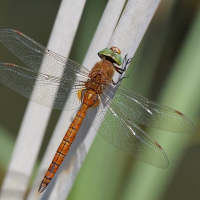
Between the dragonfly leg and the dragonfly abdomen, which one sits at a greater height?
the dragonfly leg

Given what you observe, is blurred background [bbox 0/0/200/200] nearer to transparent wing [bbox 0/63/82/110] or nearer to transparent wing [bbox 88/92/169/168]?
transparent wing [bbox 88/92/169/168]

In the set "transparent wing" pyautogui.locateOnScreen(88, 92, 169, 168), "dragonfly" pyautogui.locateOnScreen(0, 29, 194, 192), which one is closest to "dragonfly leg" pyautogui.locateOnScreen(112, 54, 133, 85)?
"dragonfly" pyautogui.locateOnScreen(0, 29, 194, 192)

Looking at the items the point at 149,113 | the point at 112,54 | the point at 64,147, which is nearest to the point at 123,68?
the point at 112,54

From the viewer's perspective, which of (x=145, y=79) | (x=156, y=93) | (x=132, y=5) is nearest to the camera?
(x=132, y=5)

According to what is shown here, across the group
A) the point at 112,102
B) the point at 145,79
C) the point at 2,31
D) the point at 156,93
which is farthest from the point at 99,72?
the point at 156,93

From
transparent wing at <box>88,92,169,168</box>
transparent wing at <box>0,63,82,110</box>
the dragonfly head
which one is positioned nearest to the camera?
the dragonfly head

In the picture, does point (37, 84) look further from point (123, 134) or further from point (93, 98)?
point (123, 134)

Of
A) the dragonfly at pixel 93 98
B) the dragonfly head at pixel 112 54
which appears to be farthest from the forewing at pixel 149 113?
the dragonfly head at pixel 112 54

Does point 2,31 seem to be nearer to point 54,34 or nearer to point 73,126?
point 54,34
